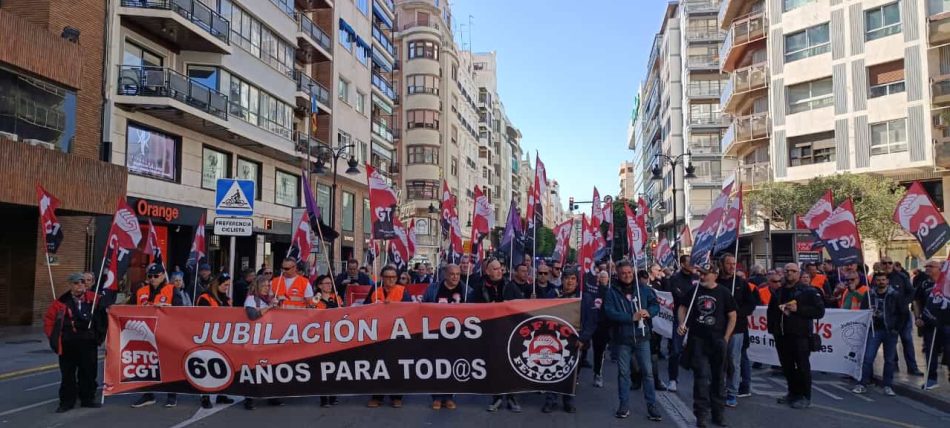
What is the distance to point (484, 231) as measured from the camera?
15070 mm

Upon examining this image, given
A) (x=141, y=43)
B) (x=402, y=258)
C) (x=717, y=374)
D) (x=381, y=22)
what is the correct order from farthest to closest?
1. (x=381, y=22)
2. (x=141, y=43)
3. (x=402, y=258)
4. (x=717, y=374)

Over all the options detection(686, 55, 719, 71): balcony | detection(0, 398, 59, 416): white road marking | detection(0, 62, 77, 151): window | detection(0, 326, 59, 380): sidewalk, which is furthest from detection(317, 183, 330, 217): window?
detection(686, 55, 719, 71): balcony

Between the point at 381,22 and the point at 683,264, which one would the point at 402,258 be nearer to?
the point at 683,264

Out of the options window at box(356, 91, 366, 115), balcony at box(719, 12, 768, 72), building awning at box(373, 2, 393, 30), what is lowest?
window at box(356, 91, 366, 115)

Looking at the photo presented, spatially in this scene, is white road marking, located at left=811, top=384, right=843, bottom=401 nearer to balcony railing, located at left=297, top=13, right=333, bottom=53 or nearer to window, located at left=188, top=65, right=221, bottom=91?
window, located at left=188, top=65, right=221, bottom=91

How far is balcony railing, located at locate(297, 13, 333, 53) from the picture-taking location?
32.2 meters

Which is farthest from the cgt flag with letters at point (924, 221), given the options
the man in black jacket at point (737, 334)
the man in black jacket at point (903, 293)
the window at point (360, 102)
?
the window at point (360, 102)

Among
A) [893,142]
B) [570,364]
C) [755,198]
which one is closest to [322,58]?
[755,198]

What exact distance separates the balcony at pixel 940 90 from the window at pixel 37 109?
33.6 meters

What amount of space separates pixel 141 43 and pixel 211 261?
28.1 ft

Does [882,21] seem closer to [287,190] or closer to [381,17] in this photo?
[381,17]

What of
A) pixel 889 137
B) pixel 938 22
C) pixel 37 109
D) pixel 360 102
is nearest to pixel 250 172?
pixel 37 109

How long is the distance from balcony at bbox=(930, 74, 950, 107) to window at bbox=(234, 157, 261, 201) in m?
29.6

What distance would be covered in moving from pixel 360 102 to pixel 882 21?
27192mm
